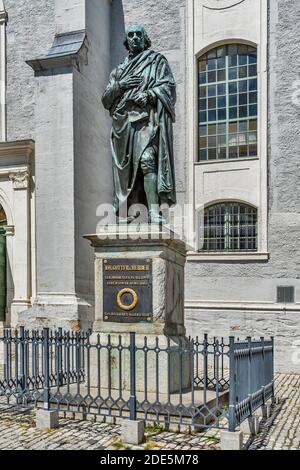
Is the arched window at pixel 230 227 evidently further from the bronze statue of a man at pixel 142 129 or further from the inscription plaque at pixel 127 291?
the inscription plaque at pixel 127 291

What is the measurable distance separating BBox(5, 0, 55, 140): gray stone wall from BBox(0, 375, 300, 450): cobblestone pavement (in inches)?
401

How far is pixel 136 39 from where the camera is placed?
761 centimetres

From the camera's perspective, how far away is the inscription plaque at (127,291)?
6.78 m

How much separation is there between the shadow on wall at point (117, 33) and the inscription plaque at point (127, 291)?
9436mm

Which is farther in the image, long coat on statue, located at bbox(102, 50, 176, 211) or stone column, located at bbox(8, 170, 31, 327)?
stone column, located at bbox(8, 170, 31, 327)

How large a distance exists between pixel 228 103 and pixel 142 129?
22.3ft

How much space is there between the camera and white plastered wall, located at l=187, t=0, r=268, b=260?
42.4 ft

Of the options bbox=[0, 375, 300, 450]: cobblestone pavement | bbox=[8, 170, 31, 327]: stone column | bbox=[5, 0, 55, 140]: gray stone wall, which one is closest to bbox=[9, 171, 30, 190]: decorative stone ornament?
bbox=[8, 170, 31, 327]: stone column

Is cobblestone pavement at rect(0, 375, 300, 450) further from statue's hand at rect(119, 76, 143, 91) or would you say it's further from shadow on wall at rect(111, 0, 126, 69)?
shadow on wall at rect(111, 0, 126, 69)

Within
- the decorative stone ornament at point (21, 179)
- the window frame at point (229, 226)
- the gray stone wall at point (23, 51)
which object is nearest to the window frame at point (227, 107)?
the window frame at point (229, 226)

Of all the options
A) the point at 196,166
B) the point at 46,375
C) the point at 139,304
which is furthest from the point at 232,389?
the point at 196,166

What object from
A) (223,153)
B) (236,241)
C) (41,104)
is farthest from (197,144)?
(41,104)

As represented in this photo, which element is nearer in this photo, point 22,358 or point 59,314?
point 22,358

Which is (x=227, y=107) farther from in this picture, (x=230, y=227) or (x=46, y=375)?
(x=46, y=375)
